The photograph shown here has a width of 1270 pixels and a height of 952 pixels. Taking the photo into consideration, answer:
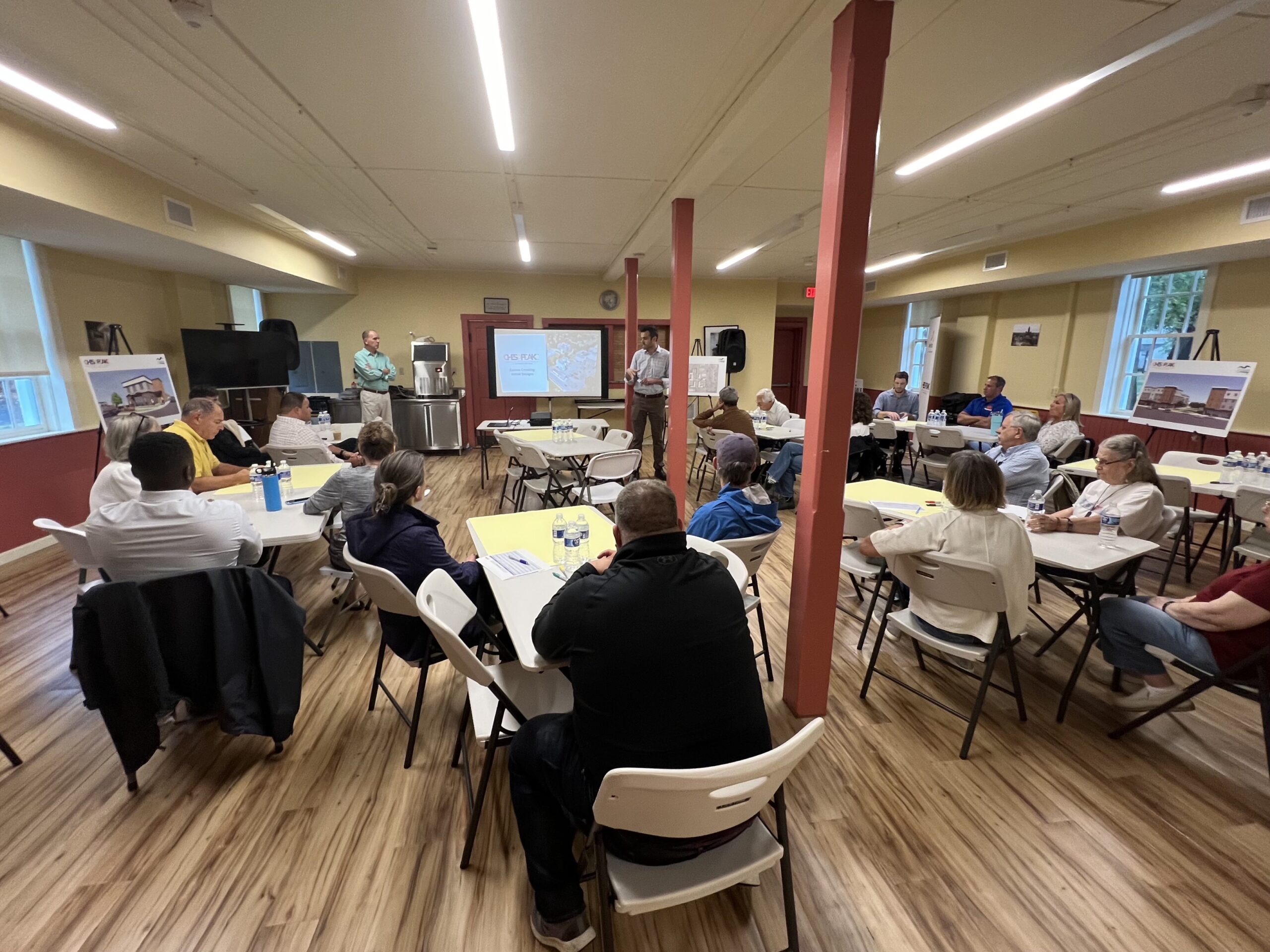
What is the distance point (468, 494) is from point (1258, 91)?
6940 mm

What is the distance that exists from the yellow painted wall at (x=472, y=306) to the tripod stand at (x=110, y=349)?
3.60 metres

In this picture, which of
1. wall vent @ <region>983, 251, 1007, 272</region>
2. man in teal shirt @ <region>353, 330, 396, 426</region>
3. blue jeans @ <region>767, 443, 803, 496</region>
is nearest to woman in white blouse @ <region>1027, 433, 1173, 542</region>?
blue jeans @ <region>767, 443, 803, 496</region>

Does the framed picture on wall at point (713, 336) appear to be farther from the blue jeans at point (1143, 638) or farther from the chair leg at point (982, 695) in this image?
the chair leg at point (982, 695)

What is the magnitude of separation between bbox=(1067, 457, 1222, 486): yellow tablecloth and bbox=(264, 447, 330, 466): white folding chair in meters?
5.99

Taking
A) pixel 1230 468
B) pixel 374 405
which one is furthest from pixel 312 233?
pixel 1230 468

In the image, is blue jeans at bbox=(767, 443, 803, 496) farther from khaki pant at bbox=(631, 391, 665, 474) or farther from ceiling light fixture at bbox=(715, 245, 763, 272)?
ceiling light fixture at bbox=(715, 245, 763, 272)

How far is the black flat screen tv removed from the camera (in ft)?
20.3

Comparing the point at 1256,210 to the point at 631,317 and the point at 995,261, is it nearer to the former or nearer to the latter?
the point at 995,261

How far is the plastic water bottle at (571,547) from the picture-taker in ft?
7.09

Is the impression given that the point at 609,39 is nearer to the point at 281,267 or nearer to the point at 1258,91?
the point at 1258,91

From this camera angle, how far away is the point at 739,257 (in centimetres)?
785

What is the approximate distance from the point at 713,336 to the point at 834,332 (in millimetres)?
8051

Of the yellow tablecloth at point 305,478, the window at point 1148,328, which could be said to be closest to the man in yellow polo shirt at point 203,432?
the yellow tablecloth at point 305,478

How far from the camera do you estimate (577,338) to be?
9.33 metres
